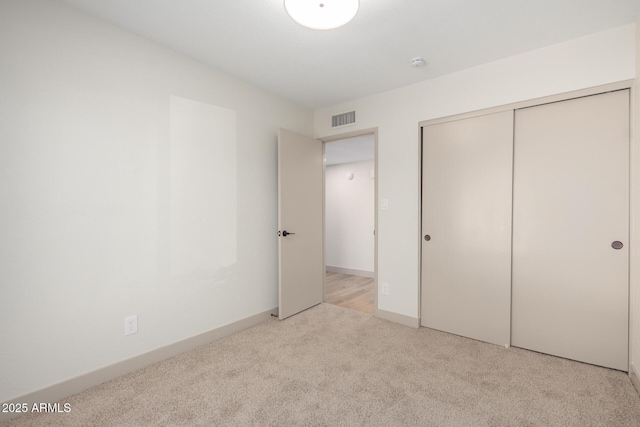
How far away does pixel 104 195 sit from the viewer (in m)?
1.96

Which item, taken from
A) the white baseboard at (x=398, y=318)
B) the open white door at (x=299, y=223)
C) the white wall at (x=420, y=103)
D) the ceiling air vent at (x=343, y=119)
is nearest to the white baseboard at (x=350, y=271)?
the open white door at (x=299, y=223)

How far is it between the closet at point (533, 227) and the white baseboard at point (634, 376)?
75 millimetres

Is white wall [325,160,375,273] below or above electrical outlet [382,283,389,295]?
above

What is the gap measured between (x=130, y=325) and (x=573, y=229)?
332 cm

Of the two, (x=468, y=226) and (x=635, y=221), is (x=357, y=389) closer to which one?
(x=468, y=226)

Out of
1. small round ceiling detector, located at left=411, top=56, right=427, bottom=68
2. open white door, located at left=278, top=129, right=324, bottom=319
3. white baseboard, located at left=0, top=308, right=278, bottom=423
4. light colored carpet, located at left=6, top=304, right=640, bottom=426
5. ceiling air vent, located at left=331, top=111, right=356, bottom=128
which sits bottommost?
light colored carpet, located at left=6, top=304, right=640, bottom=426

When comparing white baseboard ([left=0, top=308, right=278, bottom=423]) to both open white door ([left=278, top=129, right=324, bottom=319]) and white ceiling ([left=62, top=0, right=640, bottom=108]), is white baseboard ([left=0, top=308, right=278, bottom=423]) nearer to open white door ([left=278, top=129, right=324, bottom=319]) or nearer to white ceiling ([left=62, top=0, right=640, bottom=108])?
open white door ([left=278, top=129, right=324, bottom=319])

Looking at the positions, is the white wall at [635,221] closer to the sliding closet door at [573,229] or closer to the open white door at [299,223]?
the sliding closet door at [573,229]

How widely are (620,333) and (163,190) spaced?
3476 mm

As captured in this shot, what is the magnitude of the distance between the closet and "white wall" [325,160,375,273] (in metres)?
2.57

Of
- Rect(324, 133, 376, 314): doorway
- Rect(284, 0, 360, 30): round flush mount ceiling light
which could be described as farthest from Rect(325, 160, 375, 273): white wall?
Rect(284, 0, 360, 30): round flush mount ceiling light

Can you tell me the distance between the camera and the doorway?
5.12 meters

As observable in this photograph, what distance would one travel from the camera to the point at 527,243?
240 centimetres

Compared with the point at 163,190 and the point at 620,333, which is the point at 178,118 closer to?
the point at 163,190
